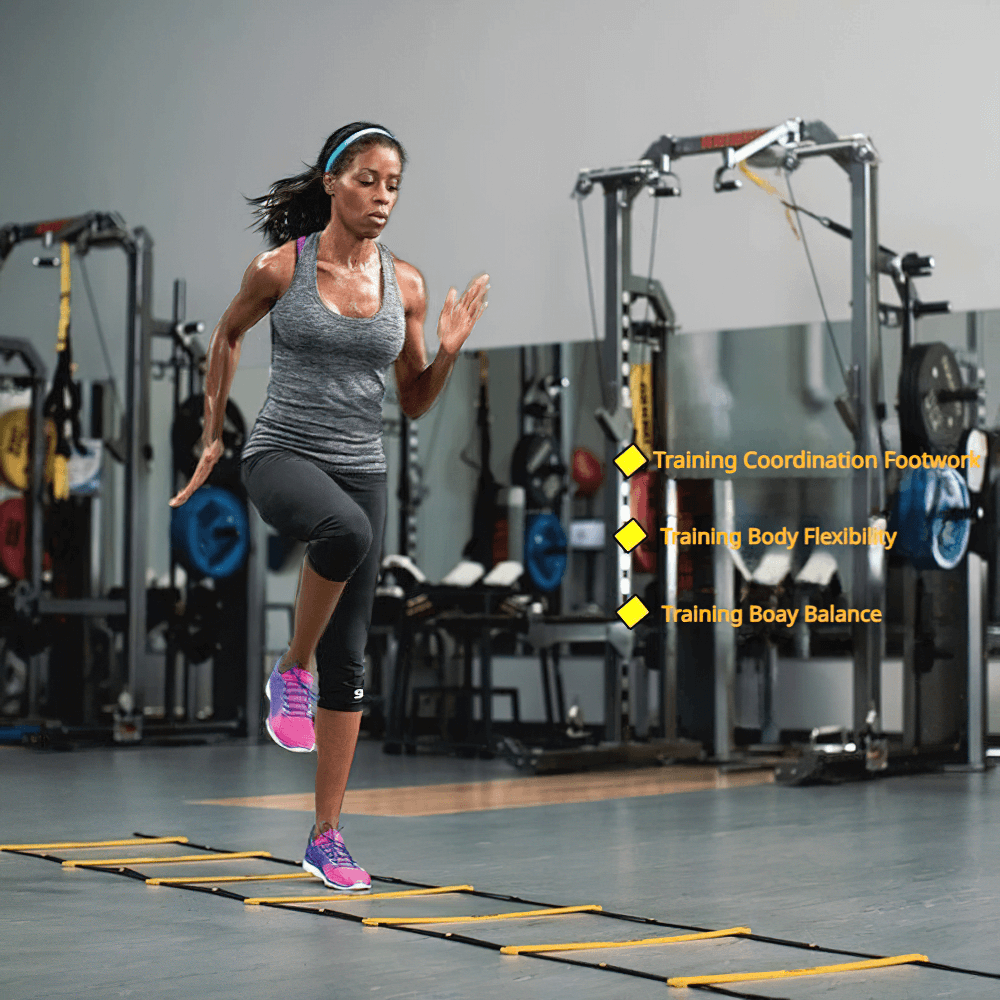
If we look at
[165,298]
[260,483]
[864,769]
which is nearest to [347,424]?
[260,483]

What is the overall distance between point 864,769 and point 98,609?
3.50 metres

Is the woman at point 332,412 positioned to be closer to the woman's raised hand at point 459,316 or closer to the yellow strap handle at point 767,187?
the woman's raised hand at point 459,316

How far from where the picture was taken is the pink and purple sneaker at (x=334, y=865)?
2.88 m

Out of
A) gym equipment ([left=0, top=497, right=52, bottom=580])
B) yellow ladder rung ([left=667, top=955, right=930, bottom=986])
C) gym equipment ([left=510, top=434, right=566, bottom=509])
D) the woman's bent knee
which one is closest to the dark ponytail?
the woman's bent knee

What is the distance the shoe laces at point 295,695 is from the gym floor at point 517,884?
1.09ft

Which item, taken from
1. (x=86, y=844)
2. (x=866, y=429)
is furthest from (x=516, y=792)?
(x=86, y=844)

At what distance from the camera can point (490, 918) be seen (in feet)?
8.67

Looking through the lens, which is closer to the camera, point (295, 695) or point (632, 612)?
point (295, 695)

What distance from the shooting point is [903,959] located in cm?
226

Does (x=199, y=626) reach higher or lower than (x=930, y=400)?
lower

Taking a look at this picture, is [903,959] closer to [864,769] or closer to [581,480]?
[864,769]

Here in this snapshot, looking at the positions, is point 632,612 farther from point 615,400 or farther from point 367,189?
point 367,189

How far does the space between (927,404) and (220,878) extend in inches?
149

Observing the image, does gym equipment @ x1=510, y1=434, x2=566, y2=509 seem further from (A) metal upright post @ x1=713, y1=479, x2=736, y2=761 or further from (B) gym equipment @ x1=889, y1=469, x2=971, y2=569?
(B) gym equipment @ x1=889, y1=469, x2=971, y2=569
